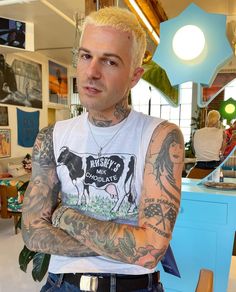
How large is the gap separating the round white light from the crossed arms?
1468mm

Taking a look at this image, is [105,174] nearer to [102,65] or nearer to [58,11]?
[102,65]

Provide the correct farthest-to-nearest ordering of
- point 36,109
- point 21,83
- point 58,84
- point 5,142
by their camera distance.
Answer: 1. point 58,84
2. point 36,109
3. point 21,83
4. point 5,142

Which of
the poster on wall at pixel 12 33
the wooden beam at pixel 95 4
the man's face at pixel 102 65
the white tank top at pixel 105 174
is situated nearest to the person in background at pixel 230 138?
the wooden beam at pixel 95 4

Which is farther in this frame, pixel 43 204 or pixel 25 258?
pixel 25 258

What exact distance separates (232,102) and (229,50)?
→ 0.78 metres

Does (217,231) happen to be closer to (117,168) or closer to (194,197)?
(194,197)

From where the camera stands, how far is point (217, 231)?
2152 mm

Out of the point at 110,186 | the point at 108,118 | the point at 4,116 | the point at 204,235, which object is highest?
the point at 4,116

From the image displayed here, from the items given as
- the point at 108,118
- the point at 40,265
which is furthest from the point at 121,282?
the point at 40,265

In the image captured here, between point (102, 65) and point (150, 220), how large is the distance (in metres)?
0.55

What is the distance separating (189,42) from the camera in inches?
89.9

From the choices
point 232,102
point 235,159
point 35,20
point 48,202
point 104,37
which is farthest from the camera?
point 35,20

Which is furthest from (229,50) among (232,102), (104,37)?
(104,37)

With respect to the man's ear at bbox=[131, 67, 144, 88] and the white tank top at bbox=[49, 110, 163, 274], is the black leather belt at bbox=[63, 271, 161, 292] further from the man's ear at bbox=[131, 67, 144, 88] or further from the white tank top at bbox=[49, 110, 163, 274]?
the man's ear at bbox=[131, 67, 144, 88]
